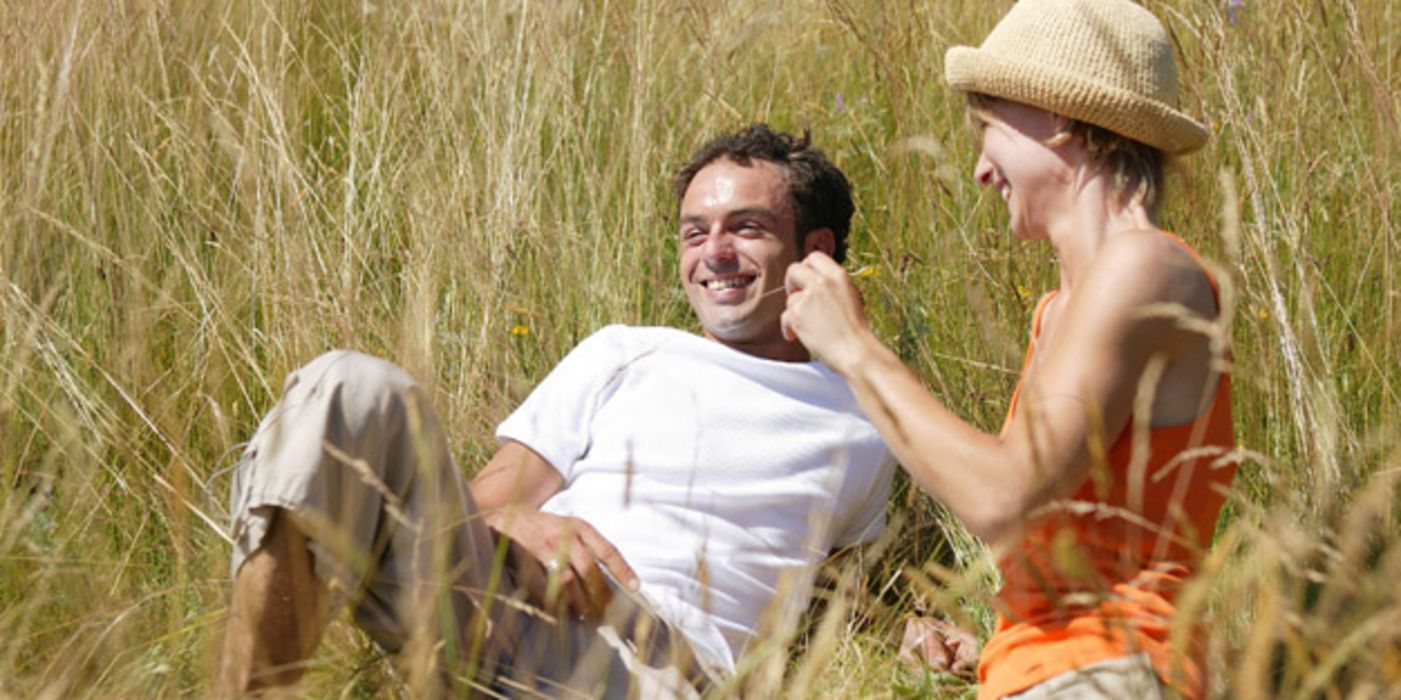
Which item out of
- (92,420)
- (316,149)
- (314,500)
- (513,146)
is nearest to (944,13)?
(513,146)

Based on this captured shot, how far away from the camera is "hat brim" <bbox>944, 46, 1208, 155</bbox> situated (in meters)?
2.13

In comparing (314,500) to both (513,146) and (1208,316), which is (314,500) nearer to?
(1208,316)

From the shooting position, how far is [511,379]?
3529 millimetres

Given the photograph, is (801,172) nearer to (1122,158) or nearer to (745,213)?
(745,213)

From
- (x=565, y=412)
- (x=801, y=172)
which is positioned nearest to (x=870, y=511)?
(x=565, y=412)

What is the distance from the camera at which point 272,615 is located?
2.21 metres

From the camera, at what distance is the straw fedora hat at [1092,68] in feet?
7.04

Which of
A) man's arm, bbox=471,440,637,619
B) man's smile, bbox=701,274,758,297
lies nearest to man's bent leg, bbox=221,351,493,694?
man's arm, bbox=471,440,637,619

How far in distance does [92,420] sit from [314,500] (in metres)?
1.35

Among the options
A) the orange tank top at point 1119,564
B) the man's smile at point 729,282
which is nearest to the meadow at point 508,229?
the man's smile at point 729,282

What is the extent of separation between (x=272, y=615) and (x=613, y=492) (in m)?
0.80

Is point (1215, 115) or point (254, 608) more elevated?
point (1215, 115)

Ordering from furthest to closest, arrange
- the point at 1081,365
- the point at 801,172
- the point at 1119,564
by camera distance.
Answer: the point at 801,172 → the point at 1119,564 → the point at 1081,365

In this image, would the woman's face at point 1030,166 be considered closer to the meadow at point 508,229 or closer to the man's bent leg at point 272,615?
the meadow at point 508,229
